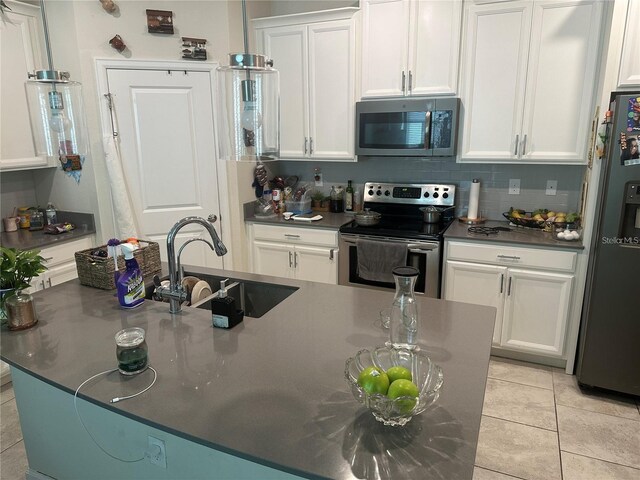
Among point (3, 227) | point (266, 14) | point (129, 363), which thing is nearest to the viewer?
point (129, 363)

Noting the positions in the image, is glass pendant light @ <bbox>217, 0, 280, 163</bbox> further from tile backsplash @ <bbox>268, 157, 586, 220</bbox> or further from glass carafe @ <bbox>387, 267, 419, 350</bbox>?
tile backsplash @ <bbox>268, 157, 586, 220</bbox>

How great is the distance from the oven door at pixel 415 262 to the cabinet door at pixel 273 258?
50cm

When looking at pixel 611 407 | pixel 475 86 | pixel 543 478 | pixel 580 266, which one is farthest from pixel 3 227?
pixel 611 407

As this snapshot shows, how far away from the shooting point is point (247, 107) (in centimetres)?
132

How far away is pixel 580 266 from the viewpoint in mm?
2805

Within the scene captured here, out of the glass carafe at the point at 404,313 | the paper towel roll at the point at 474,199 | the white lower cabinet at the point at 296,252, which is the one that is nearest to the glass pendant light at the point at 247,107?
the glass carafe at the point at 404,313

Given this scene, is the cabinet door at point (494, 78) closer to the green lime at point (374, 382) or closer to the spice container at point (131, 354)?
the green lime at point (374, 382)

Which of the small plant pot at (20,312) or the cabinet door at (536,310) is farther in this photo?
the cabinet door at (536,310)

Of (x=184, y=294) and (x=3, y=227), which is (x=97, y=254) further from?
(x=3, y=227)

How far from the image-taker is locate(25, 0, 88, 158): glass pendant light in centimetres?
159

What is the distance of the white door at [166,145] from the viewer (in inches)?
130

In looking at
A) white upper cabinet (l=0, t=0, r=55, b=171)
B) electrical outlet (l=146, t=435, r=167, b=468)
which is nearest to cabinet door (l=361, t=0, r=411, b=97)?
white upper cabinet (l=0, t=0, r=55, b=171)

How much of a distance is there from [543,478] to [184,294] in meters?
1.94

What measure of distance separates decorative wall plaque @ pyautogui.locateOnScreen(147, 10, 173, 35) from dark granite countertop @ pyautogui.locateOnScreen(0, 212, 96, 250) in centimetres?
149
